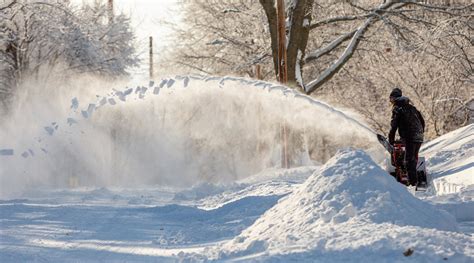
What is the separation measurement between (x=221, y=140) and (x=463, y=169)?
10.6 meters

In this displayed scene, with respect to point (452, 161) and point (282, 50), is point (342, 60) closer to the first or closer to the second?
point (282, 50)

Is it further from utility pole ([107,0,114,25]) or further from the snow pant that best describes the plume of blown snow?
utility pole ([107,0,114,25])

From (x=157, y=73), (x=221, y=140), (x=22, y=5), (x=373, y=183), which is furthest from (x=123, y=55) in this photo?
(x=373, y=183)

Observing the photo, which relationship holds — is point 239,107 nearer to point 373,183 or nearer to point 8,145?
point 8,145

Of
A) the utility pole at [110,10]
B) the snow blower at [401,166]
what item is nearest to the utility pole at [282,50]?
the snow blower at [401,166]

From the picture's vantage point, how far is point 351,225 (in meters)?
7.11

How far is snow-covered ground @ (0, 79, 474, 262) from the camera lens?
21.1 feet

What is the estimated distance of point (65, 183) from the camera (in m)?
18.2

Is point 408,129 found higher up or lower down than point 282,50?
lower down

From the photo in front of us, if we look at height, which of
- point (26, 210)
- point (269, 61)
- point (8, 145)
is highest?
point (269, 61)

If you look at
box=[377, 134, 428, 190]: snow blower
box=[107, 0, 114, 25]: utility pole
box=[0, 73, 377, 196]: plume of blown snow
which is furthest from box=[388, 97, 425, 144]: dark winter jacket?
box=[107, 0, 114, 25]: utility pole

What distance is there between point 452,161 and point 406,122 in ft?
8.52

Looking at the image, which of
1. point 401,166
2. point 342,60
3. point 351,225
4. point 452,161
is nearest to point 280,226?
point 351,225

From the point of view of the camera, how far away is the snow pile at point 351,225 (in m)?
6.30
